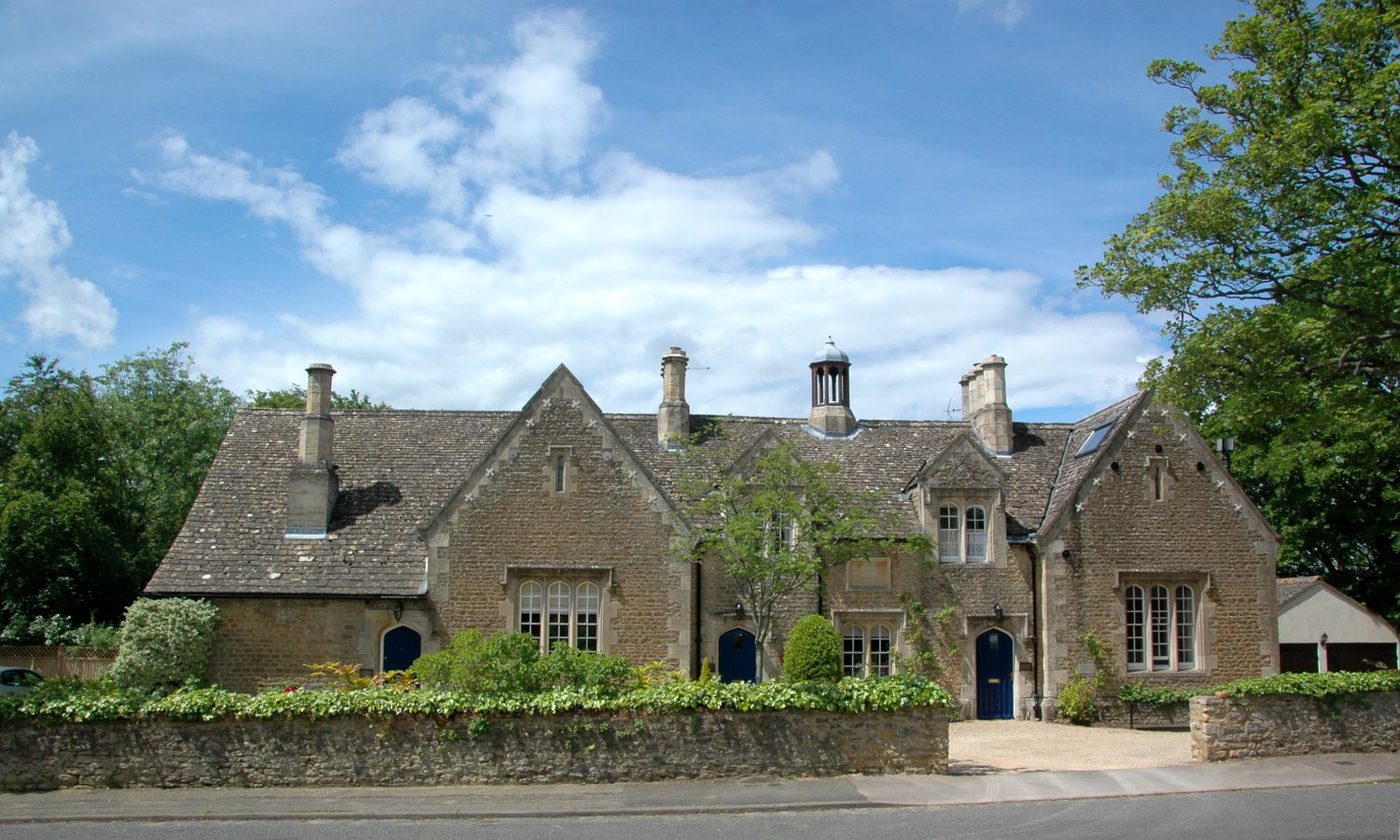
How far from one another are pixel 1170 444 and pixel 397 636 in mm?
19370

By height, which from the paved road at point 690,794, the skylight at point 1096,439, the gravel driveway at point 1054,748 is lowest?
the gravel driveway at point 1054,748

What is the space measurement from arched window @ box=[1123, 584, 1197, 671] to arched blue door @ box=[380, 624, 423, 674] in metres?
16.9

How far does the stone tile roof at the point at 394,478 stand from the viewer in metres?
24.5

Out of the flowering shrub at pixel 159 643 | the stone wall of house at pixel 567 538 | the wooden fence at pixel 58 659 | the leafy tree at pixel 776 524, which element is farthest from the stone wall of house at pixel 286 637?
the wooden fence at pixel 58 659

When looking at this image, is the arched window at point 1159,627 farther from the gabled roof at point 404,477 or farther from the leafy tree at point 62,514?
the leafy tree at point 62,514

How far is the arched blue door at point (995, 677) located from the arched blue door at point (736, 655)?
5.67m

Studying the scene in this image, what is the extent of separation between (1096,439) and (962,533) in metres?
4.80

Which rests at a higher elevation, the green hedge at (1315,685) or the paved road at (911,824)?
the green hedge at (1315,685)

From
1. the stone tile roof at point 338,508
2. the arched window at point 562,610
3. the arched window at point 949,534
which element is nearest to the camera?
the stone tile roof at point 338,508

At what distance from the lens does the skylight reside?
27922mm

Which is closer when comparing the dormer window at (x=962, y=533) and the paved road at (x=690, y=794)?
the paved road at (x=690, y=794)

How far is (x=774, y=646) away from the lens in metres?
25.8

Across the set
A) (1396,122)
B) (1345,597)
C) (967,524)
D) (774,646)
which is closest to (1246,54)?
(1396,122)

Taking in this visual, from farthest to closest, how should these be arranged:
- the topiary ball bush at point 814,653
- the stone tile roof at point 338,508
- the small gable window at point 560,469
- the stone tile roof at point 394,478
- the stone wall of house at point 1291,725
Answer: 1. the small gable window at point 560,469
2. the stone tile roof at point 394,478
3. the stone tile roof at point 338,508
4. the topiary ball bush at point 814,653
5. the stone wall of house at point 1291,725
